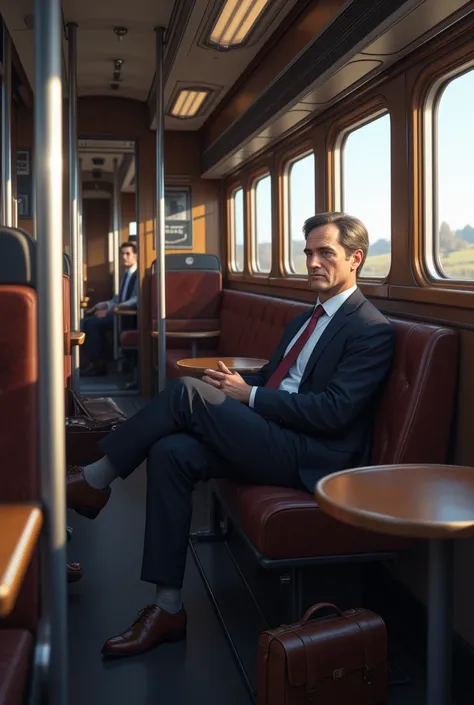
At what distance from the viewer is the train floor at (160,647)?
8.41ft

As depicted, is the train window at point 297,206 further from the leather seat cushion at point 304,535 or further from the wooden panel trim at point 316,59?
the leather seat cushion at point 304,535

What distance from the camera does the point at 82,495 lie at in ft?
10.5

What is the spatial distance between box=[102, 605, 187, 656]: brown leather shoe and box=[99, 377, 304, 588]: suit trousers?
11 centimetres

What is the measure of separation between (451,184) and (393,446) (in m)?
1.17

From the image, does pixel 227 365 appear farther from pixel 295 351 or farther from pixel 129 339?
pixel 129 339

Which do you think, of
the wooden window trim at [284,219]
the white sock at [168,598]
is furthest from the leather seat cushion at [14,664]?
the wooden window trim at [284,219]

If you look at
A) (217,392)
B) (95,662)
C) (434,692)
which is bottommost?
(95,662)

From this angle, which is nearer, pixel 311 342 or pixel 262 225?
pixel 311 342

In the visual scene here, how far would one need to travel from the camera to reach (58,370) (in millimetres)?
1442

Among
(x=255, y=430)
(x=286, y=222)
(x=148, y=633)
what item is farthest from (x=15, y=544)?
(x=286, y=222)

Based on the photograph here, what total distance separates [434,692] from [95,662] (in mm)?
1264

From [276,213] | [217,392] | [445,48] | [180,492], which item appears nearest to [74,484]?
[180,492]

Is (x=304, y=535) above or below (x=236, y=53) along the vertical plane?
below

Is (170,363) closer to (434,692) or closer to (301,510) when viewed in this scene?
(301,510)
